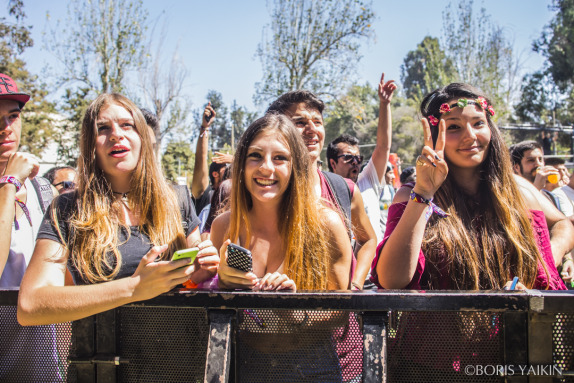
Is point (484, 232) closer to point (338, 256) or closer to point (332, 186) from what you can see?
point (338, 256)

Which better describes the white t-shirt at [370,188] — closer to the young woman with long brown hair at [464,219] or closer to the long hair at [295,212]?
the young woman with long brown hair at [464,219]

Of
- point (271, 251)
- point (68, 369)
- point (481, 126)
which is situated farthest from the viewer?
point (481, 126)

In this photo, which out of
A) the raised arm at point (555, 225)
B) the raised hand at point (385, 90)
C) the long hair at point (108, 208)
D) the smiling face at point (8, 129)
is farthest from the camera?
the raised hand at point (385, 90)

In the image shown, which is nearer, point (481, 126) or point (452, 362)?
point (452, 362)

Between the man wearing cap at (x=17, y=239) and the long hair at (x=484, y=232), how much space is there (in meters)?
1.60

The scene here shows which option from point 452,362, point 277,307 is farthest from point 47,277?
point 452,362

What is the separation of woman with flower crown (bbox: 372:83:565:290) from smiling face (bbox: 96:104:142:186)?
1242 millimetres

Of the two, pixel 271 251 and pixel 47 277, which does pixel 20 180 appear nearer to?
pixel 47 277

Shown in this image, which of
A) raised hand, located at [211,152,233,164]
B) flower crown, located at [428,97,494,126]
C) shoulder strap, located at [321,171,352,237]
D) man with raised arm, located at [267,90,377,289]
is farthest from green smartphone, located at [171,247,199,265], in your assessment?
raised hand, located at [211,152,233,164]

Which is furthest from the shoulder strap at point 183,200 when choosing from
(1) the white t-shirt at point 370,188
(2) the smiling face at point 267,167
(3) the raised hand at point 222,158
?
(3) the raised hand at point 222,158

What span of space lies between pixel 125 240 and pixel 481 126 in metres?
1.81

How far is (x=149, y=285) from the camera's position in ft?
4.46

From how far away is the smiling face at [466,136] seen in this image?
2.17 m

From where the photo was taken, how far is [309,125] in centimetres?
A: 319
